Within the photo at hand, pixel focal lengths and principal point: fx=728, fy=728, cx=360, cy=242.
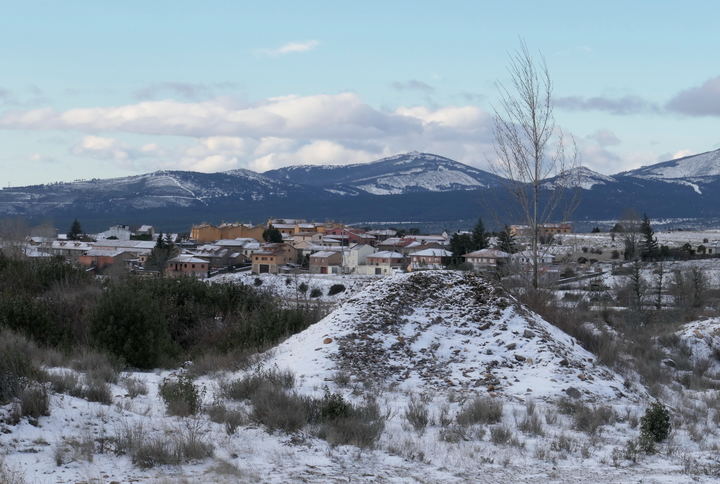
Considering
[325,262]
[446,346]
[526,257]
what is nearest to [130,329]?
[446,346]

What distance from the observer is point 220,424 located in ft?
25.8

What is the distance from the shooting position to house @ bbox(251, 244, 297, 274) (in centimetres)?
8362

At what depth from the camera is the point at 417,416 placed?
8469mm

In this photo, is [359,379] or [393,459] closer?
[393,459]

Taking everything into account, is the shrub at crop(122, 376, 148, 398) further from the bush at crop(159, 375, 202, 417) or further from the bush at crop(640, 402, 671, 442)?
the bush at crop(640, 402, 671, 442)

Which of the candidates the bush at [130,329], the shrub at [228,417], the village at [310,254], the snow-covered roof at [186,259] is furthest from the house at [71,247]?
the shrub at [228,417]


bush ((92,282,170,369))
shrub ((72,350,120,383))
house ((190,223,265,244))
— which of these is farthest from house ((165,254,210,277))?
shrub ((72,350,120,383))

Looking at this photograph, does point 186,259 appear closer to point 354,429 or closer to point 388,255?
point 388,255

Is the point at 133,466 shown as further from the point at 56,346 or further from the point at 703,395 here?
the point at 703,395

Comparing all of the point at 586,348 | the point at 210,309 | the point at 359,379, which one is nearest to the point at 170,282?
the point at 210,309

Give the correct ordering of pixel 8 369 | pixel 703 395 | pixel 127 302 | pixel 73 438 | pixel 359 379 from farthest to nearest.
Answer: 1. pixel 127 302
2. pixel 703 395
3. pixel 359 379
4. pixel 8 369
5. pixel 73 438

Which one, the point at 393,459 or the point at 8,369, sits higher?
the point at 8,369

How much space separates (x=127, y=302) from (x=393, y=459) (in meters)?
7.76

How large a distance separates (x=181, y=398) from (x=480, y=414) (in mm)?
3533
